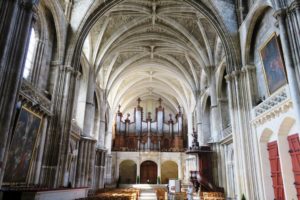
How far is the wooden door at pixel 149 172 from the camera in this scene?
29250mm

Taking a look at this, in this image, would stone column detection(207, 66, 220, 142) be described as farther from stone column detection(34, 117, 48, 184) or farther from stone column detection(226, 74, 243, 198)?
stone column detection(34, 117, 48, 184)

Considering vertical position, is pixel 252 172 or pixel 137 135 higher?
pixel 137 135

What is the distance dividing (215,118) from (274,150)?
22.5 ft

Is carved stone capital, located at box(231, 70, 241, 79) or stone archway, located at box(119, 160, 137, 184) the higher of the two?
carved stone capital, located at box(231, 70, 241, 79)

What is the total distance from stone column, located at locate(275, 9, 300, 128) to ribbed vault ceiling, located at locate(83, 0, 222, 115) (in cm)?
796

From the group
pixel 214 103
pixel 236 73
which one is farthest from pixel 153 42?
pixel 236 73

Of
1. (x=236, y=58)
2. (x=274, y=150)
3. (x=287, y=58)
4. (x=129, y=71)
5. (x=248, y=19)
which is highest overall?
(x=129, y=71)

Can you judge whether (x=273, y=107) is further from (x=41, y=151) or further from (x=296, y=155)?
(x=41, y=151)

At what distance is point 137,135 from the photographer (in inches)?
1201

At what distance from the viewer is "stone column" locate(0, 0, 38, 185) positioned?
5.94 meters

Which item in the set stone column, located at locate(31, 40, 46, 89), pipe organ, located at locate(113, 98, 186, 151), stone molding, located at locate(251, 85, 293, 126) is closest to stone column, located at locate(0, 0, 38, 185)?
stone column, located at locate(31, 40, 46, 89)

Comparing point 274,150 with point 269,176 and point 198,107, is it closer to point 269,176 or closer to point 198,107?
point 269,176

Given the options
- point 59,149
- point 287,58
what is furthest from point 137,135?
point 287,58

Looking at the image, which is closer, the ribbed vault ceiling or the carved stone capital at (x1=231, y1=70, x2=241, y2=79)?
the carved stone capital at (x1=231, y1=70, x2=241, y2=79)
